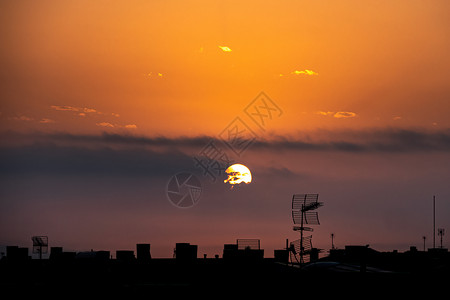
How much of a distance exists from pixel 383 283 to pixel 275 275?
57.5 feet

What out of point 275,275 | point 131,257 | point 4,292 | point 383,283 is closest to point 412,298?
point 383,283

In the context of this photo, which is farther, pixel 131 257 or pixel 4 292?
pixel 131 257

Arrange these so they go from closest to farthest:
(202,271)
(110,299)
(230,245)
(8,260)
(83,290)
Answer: (110,299), (83,290), (202,271), (8,260), (230,245)

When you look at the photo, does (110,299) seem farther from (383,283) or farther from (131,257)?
(131,257)

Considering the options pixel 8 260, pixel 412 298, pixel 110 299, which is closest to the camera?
pixel 412 298

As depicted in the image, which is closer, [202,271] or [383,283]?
[383,283]

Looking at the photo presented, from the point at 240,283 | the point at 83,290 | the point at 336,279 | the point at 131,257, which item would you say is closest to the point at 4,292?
the point at 83,290

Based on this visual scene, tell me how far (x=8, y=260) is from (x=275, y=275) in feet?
262

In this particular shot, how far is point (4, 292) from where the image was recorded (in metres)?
92.4

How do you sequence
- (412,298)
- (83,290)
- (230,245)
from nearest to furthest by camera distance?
1. (412,298)
2. (83,290)
3. (230,245)

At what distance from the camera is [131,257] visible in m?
173

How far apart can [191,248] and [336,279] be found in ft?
263

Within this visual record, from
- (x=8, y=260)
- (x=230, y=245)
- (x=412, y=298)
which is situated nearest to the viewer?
(x=412, y=298)

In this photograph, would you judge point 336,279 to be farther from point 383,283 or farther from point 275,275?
Answer: point 275,275
